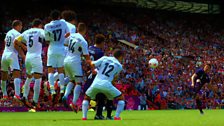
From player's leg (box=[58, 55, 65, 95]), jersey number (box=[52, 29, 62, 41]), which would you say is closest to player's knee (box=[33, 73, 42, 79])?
player's leg (box=[58, 55, 65, 95])

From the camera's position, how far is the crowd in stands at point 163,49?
32.0 m

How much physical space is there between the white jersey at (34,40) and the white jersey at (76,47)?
1245 mm

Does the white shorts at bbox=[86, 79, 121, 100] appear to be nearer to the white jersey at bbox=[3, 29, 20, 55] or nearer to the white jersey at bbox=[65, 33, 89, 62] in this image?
the white jersey at bbox=[65, 33, 89, 62]

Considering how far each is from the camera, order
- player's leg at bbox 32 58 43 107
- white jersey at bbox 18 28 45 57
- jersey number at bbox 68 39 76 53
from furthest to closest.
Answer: player's leg at bbox 32 58 43 107, white jersey at bbox 18 28 45 57, jersey number at bbox 68 39 76 53

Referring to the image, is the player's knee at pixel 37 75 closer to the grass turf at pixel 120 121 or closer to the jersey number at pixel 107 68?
the grass turf at pixel 120 121

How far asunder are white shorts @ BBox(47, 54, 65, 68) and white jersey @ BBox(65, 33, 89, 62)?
649 mm

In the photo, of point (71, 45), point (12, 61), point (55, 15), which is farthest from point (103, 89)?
point (12, 61)

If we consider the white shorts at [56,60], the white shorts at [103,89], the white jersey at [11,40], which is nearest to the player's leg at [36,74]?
the white shorts at [56,60]

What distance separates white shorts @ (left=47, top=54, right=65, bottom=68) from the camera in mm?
14219

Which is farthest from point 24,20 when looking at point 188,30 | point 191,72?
point 188,30

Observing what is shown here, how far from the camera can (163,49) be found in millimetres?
39906

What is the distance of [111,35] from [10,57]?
23.8 metres

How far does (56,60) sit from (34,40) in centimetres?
93

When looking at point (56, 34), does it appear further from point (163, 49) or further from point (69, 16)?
point (163, 49)
